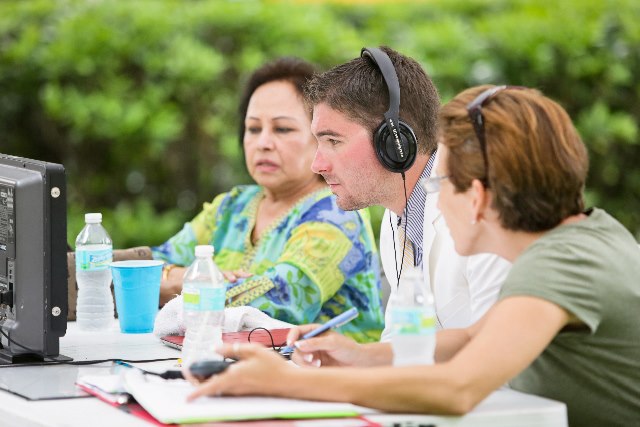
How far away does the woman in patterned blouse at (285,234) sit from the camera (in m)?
3.51

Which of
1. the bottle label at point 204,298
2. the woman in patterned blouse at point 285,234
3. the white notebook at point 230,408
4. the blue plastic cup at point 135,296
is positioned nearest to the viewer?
the white notebook at point 230,408

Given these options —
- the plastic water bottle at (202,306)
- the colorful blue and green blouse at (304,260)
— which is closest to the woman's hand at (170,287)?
the colorful blue and green blouse at (304,260)

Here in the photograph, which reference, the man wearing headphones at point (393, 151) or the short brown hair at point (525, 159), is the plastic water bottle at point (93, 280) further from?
the short brown hair at point (525, 159)

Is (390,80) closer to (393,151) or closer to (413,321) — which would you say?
(393,151)

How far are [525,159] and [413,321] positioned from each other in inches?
14.9

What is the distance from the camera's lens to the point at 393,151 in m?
3.04

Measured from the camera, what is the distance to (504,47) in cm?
641

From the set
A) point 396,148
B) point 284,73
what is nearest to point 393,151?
point 396,148

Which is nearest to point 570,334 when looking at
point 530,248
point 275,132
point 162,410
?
point 530,248

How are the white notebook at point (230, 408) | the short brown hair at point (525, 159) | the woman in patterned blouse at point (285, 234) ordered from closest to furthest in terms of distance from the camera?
the white notebook at point (230, 408) → the short brown hair at point (525, 159) → the woman in patterned blouse at point (285, 234)

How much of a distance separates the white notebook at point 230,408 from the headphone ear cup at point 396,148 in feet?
3.13

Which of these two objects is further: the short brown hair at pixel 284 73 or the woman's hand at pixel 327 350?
the short brown hair at pixel 284 73

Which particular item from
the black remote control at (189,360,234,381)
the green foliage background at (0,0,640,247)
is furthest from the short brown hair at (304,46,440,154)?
the green foliage background at (0,0,640,247)

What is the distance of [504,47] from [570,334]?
14.0 ft
